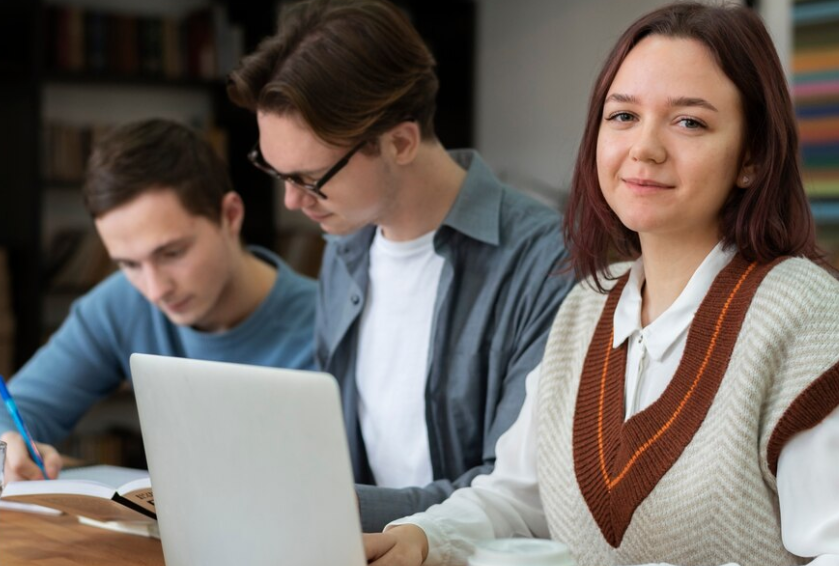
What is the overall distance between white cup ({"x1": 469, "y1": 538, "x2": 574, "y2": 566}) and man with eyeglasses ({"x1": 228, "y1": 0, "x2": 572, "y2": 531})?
0.89 m

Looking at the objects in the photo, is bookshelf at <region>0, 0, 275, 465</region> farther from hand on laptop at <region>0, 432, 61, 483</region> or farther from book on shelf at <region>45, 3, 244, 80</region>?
hand on laptop at <region>0, 432, 61, 483</region>

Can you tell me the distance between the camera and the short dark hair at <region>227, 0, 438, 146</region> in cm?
195

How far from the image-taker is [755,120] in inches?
52.9

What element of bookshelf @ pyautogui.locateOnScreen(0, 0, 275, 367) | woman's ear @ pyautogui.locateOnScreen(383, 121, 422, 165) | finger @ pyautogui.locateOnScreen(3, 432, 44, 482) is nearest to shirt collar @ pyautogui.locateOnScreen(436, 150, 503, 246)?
woman's ear @ pyautogui.locateOnScreen(383, 121, 422, 165)

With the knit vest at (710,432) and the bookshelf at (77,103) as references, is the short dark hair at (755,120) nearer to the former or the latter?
the knit vest at (710,432)

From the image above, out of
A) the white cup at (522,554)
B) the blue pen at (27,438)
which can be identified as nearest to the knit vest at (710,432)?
the white cup at (522,554)

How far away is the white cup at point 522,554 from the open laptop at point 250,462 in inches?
5.5

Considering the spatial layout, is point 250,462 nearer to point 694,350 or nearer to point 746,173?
point 694,350

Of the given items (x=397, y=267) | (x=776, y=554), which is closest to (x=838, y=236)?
(x=397, y=267)

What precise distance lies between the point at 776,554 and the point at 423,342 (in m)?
0.94

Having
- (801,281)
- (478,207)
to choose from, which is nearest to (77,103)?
(478,207)

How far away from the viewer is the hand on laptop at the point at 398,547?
130 cm

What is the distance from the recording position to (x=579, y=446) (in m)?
1.46

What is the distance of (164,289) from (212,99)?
9.83 feet
